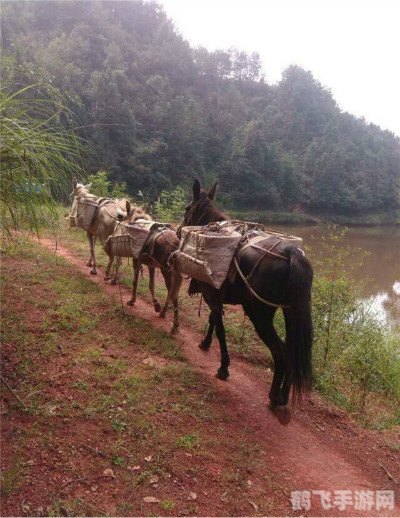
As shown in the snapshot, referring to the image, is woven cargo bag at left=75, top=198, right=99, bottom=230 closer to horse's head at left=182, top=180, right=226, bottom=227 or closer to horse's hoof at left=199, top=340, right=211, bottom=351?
horse's head at left=182, top=180, right=226, bottom=227

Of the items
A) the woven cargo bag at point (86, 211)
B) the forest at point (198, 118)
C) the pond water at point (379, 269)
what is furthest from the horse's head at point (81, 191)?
the forest at point (198, 118)

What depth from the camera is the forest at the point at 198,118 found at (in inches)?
1003

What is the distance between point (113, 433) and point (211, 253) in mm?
2058

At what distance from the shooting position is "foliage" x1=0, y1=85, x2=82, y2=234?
2.46m

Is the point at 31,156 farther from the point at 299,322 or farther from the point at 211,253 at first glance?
the point at 299,322

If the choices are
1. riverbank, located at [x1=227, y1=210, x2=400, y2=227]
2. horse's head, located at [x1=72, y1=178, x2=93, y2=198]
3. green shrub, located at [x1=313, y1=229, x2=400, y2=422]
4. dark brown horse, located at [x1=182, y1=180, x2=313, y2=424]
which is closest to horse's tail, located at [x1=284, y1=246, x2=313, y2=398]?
dark brown horse, located at [x1=182, y1=180, x2=313, y2=424]

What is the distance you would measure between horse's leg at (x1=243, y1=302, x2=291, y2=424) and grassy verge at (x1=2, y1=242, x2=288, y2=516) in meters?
0.52

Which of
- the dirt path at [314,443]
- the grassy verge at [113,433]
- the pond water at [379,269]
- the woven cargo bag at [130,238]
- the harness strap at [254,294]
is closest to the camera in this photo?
the grassy verge at [113,433]

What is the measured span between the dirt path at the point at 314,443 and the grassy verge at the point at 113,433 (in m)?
0.21

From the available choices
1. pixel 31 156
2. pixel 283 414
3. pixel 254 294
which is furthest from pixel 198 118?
pixel 31 156

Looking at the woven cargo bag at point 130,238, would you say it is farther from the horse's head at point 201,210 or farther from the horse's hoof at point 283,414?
the horse's hoof at point 283,414

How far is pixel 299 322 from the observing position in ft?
12.1

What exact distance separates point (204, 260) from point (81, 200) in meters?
4.50

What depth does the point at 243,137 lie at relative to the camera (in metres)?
39.4
